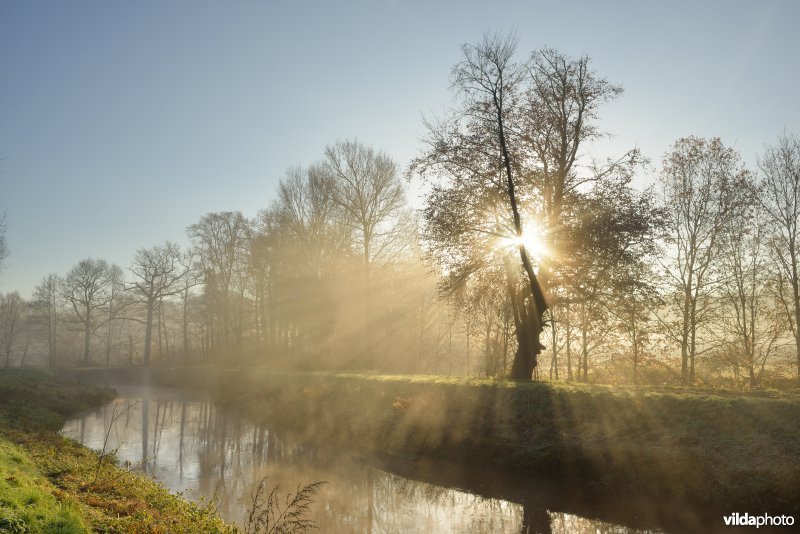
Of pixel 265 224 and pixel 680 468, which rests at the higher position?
pixel 265 224

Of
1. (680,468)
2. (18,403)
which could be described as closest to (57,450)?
(18,403)

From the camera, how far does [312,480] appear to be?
15320 mm

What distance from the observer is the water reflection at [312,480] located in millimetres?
11516

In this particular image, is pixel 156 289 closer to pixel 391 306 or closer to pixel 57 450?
pixel 391 306

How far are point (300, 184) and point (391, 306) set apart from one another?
13.1 metres

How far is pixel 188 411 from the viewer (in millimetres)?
31266

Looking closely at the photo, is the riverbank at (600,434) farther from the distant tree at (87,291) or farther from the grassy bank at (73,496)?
the distant tree at (87,291)

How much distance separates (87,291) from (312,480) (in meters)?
55.7

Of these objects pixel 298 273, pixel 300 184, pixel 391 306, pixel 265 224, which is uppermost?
pixel 300 184

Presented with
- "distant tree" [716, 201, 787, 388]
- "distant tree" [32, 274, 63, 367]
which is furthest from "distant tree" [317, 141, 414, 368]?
"distant tree" [32, 274, 63, 367]

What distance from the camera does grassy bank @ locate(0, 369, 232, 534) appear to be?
6.91 metres

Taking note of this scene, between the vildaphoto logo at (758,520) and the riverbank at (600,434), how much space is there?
0.17 meters

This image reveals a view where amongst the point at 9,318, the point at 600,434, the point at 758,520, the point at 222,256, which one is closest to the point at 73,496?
the point at 600,434

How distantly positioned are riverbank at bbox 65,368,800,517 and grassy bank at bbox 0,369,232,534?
9.02 metres
